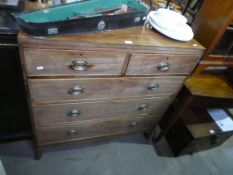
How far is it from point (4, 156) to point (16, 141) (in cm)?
13

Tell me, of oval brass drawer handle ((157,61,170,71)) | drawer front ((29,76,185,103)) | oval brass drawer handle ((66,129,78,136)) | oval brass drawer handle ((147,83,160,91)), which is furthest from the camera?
oval brass drawer handle ((66,129,78,136))

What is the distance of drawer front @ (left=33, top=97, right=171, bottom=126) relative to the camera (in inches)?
41.8

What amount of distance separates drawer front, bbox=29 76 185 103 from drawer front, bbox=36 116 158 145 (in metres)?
0.26

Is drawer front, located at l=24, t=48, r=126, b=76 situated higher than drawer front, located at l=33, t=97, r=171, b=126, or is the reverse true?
drawer front, located at l=24, t=48, r=126, b=76

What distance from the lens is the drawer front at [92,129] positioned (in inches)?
47.6

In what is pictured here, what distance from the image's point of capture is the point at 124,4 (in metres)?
1.00

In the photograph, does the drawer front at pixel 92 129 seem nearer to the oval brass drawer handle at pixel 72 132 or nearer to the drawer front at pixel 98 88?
the oval brass drawer handle at pixel 72 132

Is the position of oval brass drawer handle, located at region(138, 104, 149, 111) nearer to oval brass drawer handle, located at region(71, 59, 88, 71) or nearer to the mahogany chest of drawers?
the mahogany chest of drawers

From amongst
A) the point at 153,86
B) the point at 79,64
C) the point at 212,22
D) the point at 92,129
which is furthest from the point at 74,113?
the point at 212,22

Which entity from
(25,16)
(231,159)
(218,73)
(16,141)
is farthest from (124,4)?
(231,159)

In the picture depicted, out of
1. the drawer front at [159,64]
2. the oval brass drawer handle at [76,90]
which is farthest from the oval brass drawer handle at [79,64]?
the drawer front at [159,64]

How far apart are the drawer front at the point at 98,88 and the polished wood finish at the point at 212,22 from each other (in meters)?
0.27

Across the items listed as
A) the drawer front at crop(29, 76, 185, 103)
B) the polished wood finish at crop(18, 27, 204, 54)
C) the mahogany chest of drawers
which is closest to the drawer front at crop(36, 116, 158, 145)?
the mahogany chest of drawers

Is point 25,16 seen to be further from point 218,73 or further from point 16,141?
point 218,73
